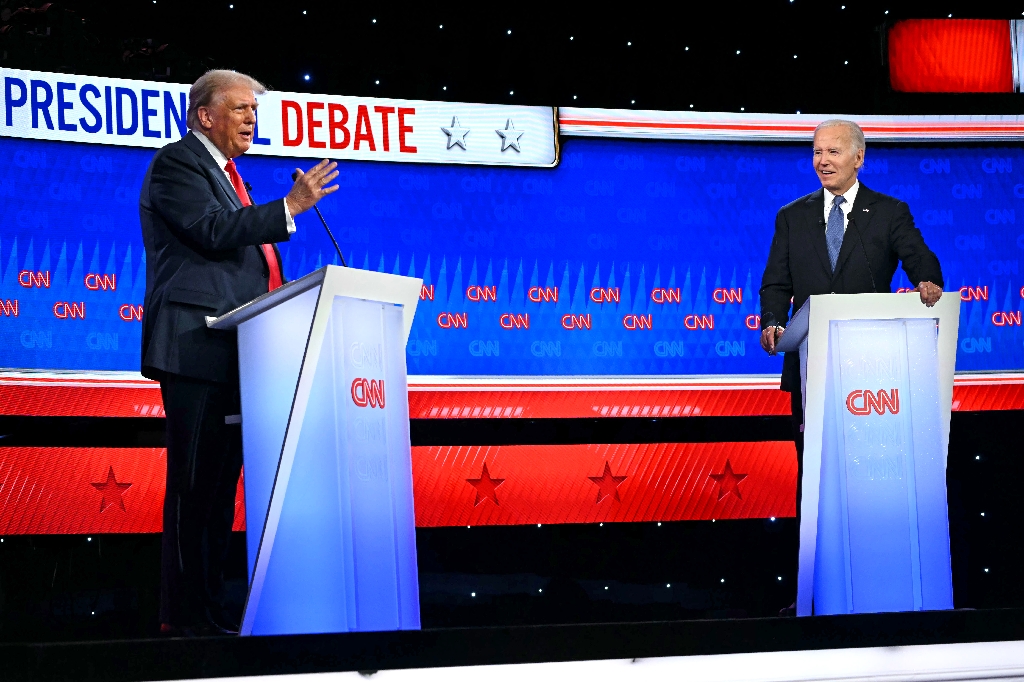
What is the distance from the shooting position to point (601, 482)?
374cm

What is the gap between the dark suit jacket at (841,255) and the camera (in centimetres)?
265

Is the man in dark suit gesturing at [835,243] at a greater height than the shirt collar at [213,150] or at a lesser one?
lesser

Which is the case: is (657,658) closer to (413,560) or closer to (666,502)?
(413,560)

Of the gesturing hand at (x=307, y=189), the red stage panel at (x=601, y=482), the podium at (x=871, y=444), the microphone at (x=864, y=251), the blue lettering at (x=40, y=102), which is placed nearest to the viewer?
the gesturing hand at (x=307, y=189)

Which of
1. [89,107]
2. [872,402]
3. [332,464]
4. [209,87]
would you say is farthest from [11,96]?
[872,402]

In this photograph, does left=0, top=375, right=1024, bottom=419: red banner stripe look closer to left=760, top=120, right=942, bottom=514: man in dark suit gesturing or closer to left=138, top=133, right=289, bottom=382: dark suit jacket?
left=760, top=120, right=942, bottom=514: man in dark suit gesturing

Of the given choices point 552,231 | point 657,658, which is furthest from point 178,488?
point 552,231

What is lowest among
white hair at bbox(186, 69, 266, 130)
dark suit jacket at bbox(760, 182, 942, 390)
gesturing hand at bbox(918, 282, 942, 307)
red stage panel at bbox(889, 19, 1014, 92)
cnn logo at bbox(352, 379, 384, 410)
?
cnn logo at bbox(352, 379, 384, 410)

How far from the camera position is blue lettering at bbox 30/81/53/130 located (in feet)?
11.1

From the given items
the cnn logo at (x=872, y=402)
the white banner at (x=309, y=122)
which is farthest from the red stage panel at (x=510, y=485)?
the cnn logo at (x=872, y=402)

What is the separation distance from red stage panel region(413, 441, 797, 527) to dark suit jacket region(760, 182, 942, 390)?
3.75 ft

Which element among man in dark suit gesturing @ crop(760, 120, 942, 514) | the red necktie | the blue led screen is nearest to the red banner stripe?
the blue led screen

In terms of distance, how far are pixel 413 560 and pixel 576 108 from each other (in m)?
2.27

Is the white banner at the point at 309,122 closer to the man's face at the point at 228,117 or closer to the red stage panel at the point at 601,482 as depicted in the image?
the red stage panel at the point at 601,482
